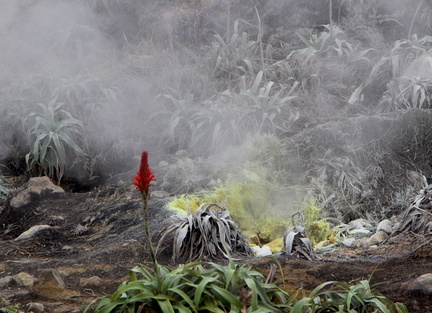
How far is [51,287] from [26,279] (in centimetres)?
22

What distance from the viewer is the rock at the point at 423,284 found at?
2.58m

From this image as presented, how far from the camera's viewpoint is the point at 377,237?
4.27 m

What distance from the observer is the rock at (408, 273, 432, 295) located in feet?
8.46

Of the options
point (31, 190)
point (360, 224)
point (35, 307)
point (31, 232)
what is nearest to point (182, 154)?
point (31, 190)

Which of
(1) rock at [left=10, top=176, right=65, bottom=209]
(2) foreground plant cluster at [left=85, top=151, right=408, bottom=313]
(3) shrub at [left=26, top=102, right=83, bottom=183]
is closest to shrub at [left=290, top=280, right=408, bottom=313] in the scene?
(2) foreground plant cluster at [left=85, top=151, right=408, bottom=313]

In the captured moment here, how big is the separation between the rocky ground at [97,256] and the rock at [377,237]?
0.10m

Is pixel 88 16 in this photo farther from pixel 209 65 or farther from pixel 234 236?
pixel 234 236

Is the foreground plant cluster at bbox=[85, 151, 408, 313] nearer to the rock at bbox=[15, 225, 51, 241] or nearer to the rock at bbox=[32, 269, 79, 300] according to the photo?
the rock at bbox=[32, 269, 79, 300]

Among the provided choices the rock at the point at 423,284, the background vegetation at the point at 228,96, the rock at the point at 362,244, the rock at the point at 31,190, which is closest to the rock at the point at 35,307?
the rock at the point at 423,284

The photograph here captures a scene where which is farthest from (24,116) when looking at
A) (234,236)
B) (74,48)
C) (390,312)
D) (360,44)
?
(390,312)

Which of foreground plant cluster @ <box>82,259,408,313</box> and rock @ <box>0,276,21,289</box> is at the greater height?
foreground plant cluster @ <box>82,259,408,313</box>

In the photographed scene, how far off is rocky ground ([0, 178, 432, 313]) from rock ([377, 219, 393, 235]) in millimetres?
318

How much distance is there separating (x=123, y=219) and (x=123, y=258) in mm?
1015

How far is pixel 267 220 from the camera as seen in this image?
4910mm
